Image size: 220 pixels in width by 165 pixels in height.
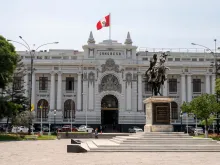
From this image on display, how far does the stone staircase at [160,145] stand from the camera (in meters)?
23.6

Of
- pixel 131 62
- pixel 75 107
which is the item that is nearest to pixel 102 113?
pixel 75 107

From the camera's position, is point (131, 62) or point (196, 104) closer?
point (196, 104)

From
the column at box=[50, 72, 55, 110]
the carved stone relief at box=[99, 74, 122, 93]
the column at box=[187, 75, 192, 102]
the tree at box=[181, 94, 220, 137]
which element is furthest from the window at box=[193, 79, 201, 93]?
the column at box=[50, 72, 55, 110]

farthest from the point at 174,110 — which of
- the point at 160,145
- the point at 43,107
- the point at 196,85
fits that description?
the point at 160,145

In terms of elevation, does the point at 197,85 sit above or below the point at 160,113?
above

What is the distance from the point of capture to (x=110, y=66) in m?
65.9

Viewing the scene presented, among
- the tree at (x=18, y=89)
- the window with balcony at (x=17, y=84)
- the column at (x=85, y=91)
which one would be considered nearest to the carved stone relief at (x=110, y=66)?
the column at (x=85, y=91)

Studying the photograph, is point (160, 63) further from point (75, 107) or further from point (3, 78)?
point (75, 107)

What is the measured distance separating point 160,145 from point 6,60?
23.1 m

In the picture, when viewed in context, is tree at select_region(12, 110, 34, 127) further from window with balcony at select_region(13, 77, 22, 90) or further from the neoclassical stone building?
the neoclassical stone building

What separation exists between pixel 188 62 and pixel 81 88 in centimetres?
1947

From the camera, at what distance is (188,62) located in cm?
6694

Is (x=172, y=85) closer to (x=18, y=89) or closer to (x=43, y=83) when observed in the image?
(x=43, y=83)

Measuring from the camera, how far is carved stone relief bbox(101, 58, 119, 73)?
6569 cm
